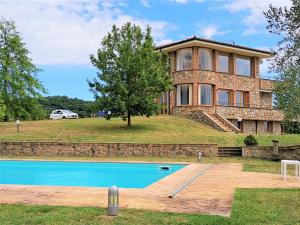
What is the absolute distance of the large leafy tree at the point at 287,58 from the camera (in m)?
19.4

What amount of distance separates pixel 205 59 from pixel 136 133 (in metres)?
14.0

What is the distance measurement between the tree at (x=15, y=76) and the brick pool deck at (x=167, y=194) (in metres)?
29.4

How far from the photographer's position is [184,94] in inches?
1622

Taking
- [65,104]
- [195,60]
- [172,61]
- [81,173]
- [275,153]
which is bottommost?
[81,173]

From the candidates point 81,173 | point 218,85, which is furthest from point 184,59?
point 81,173

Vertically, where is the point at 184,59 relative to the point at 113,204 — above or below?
above

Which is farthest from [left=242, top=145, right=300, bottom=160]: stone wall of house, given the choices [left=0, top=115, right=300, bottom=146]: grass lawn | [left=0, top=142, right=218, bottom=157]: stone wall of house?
[left=0, top=115, right=300, bottom=146]: grass lawn

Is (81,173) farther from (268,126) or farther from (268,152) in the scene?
(268,126)

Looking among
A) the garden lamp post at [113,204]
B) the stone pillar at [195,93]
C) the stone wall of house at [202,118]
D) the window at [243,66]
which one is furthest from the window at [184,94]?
the garden lamp post at [113,204]

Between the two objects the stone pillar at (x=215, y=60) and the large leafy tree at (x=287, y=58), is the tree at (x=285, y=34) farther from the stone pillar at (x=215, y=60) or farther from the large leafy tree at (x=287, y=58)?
the stone pillar at (x=215, y=60)

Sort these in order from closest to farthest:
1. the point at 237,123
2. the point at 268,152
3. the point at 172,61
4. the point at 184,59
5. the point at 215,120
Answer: the point at 268,152
the point at 215,120
the point at 184,59
the point at 237,123
the point at 172,61

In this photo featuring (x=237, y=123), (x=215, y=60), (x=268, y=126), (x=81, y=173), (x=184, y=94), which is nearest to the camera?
(x=81, y=173)

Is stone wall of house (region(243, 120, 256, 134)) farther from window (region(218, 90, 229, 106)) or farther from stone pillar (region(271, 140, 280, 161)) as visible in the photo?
stone pillar (region(271, 140, 280, 161))

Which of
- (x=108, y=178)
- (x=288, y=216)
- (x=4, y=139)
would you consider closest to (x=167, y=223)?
(x=288, y=216)
